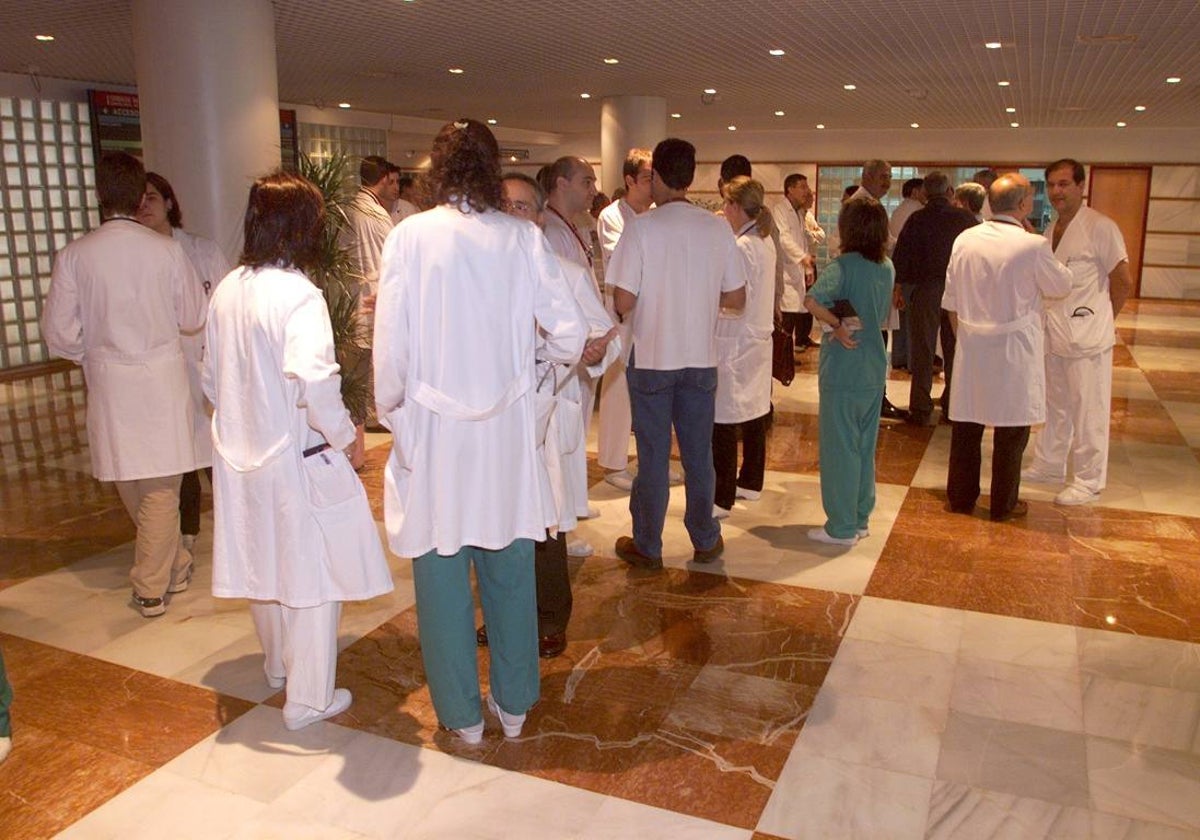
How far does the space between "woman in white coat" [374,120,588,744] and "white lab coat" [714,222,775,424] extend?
2045 mm

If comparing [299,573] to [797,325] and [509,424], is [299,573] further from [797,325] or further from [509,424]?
[797,325]

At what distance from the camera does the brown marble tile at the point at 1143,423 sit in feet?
22.0

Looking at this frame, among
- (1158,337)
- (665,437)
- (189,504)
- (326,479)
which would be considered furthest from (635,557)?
(1158,337)

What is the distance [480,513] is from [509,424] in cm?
25

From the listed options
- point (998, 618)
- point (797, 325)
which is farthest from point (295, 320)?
point (797, 325)

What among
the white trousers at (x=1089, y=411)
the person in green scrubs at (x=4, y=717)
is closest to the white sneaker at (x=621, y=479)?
the white trousers at (x=1089, y=411)

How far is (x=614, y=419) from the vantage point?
5418mm

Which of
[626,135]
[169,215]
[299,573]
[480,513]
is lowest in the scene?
[299,573]

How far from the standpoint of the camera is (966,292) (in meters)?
4.82

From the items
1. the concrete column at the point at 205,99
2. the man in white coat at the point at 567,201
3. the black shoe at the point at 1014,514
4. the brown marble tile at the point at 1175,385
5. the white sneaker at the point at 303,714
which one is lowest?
the white sneaker at the point at 303,714

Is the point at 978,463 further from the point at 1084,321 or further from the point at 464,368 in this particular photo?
the point at 464,368

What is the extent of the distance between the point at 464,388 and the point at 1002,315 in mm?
3101

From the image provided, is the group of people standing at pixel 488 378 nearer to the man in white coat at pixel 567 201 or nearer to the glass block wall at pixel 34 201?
the man in white coat at pixel 567 201

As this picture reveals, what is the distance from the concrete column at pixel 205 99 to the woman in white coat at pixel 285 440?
3278mm
